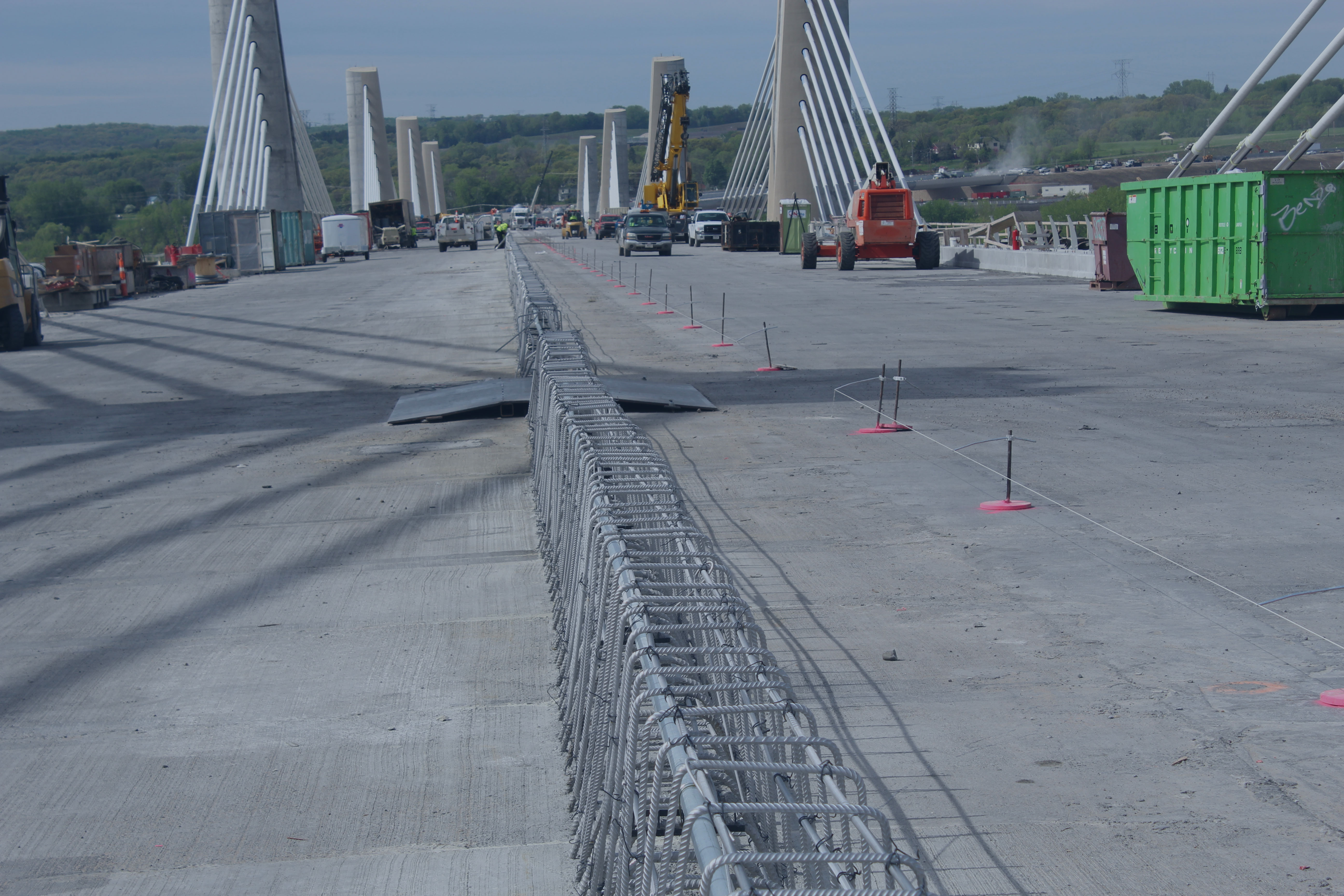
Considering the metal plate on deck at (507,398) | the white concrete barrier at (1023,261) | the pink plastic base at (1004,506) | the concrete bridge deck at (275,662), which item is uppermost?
the white concrete barrier at (1023,261)

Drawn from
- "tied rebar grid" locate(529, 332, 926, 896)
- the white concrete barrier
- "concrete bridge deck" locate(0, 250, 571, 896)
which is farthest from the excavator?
"tied rebar grid" locate(529, 332, 926, 896)

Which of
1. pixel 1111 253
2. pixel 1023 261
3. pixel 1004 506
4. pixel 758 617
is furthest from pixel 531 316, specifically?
pixel 1023 261

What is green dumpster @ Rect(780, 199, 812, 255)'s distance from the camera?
63.3 metres

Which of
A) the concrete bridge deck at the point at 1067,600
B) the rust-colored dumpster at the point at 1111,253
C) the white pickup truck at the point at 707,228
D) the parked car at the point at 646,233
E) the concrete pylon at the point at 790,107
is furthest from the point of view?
the white pickup truck at the point at 707,228

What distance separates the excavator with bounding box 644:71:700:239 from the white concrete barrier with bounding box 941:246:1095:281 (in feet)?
102

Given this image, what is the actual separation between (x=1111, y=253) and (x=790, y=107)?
47676mm

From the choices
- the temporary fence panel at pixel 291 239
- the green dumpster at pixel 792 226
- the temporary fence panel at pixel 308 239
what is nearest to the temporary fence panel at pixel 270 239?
the temporary fence panel at pixel 291 239

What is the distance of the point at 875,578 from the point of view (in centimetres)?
816

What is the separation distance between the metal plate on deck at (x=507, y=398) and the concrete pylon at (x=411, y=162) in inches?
6900

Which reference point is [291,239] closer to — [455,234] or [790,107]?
[455,234]

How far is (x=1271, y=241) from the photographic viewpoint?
2341 centimetres

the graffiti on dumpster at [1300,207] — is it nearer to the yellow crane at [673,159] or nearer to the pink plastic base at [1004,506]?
the pink plastic base at [1004,506]

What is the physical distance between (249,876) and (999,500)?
6.70 metres

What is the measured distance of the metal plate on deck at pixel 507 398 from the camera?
50.0ft
